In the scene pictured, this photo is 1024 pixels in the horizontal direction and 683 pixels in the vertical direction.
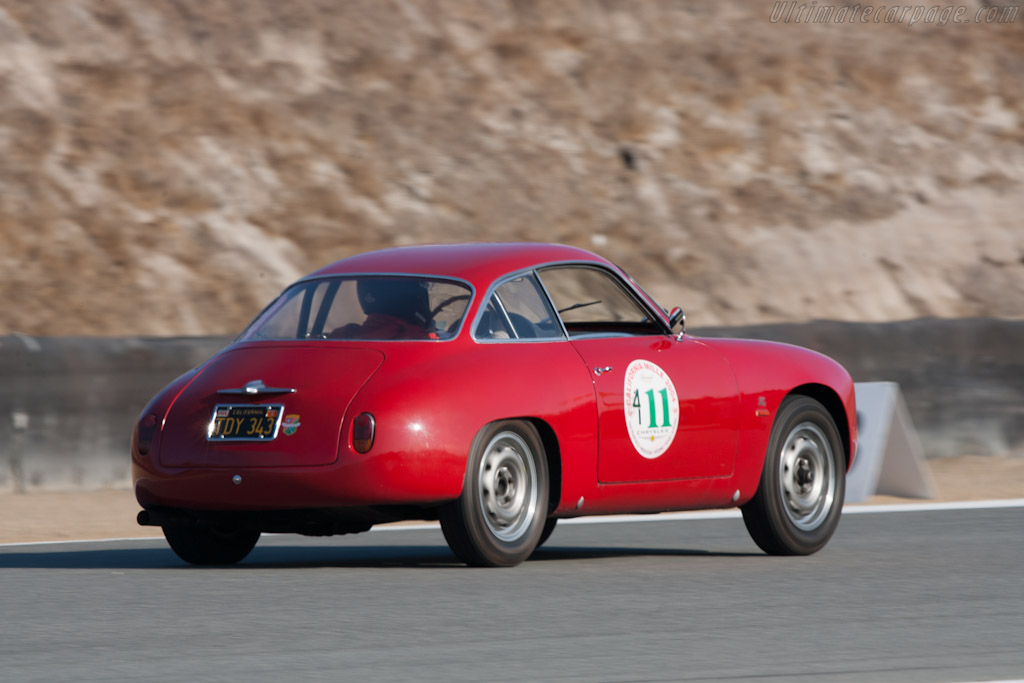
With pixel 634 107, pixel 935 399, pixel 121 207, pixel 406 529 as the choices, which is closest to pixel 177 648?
pixel 406 529

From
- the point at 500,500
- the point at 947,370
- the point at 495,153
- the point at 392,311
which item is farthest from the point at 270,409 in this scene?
the point at 495,153

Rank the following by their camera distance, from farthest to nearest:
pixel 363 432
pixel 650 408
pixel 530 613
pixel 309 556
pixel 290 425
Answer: pixel 309 556
pixel 650 408
pixel 290 425
pixel 363 432
pixel 530 613

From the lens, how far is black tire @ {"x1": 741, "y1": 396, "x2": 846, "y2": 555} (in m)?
9.74

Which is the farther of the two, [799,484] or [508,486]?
[799,484]

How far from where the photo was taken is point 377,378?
329 inches

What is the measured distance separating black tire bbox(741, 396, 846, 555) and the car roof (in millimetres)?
1386

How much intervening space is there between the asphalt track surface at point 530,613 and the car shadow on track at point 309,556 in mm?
23

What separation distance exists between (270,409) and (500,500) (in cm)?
116

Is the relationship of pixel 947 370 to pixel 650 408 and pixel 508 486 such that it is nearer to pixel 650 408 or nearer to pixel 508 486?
pixel 650 408

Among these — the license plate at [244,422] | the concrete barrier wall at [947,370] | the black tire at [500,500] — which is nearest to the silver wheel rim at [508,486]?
the black tire at [500,500]

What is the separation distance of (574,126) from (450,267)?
1759cm

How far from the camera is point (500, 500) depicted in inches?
341

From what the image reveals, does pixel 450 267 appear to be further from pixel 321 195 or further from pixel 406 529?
pixel 321 195

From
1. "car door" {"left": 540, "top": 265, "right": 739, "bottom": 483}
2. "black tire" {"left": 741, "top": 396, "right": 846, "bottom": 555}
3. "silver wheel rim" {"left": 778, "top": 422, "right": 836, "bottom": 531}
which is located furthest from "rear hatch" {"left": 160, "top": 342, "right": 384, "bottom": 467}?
"silver wheel rim" {"left": 778, "top": 422, "right": 836, "bottom": 531}
